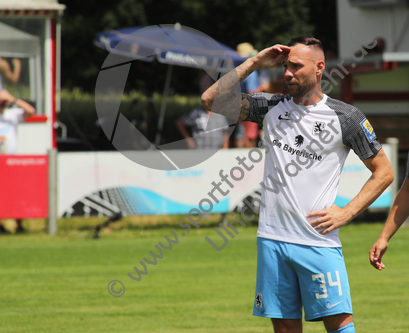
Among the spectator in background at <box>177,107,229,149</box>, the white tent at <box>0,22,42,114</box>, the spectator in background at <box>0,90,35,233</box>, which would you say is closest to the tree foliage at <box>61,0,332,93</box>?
the spectator in background at <box>177,107,229,149</box>

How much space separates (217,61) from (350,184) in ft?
15.2

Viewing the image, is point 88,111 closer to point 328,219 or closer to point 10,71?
point 10,71

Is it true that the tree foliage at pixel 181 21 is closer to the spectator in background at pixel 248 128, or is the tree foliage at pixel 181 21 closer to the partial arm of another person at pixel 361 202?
the spectator in background at pixel 248 128

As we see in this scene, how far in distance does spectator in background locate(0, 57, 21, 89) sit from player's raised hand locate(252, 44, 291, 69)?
1020 centimetres

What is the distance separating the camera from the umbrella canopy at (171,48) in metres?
14.0

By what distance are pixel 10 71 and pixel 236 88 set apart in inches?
402

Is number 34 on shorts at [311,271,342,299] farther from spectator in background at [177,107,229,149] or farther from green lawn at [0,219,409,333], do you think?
spectator in background at [177,107,229,149]

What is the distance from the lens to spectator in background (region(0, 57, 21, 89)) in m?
13.1

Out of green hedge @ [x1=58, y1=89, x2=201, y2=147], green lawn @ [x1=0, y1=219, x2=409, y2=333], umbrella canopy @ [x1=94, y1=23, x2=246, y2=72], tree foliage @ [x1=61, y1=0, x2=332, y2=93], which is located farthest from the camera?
tree foliage @ [x1=61, y1=0, x2=332, y2=93]

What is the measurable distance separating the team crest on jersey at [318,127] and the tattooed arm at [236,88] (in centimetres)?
48

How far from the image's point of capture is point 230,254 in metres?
9.69

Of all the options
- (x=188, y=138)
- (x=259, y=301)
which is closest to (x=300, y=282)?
(x=259, y=301)

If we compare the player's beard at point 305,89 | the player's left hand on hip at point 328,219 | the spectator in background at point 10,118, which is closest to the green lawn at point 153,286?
the spectator in background at point 10,118

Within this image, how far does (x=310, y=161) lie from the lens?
394 centimetres
